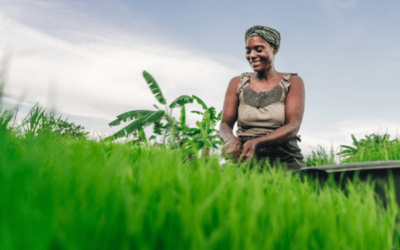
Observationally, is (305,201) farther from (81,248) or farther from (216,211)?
(81,248)

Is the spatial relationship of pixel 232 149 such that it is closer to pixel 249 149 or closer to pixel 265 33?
pixel 249 149

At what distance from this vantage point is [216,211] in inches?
43.9

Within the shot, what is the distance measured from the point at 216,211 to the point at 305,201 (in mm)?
524

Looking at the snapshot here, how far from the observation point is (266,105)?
3027 mm

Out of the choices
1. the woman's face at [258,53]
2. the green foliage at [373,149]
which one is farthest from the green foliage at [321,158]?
the woman's face at [258,53]

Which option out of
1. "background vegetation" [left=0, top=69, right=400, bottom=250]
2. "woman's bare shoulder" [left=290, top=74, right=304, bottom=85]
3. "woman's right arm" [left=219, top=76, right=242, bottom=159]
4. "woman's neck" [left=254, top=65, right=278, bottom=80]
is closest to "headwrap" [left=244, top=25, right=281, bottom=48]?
"woman's neck" [left=254, top=65, right=278, bottom=80]

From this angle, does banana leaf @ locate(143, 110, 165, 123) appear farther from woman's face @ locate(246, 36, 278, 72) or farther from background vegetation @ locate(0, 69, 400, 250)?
background vegetation @ locate(0, 69, 400, 250)

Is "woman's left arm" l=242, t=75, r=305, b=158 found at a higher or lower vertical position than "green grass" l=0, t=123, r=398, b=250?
higher

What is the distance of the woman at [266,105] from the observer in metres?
2.92

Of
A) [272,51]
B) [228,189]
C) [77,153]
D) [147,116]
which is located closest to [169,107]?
[147,116]

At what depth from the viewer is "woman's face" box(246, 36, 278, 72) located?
3064 mm

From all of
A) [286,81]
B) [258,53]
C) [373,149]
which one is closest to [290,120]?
[286,81]

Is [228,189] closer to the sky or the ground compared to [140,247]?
closer to the sky

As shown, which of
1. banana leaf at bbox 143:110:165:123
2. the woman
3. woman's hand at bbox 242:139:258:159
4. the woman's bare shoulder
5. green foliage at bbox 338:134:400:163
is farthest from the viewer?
banana leaf at bbox 143:110:165:123
